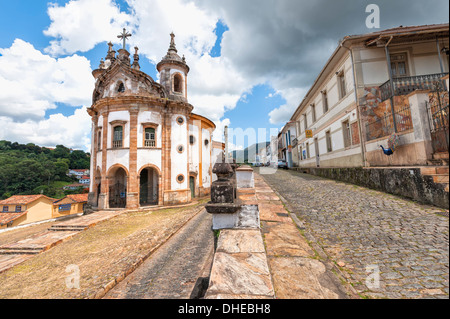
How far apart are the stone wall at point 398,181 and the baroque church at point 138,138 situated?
12.9 m

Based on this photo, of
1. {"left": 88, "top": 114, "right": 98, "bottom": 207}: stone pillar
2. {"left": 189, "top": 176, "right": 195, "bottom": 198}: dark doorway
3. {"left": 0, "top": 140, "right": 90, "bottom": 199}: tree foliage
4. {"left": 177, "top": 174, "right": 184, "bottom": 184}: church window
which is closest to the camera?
{"left": 177, "top": 174, "right": 184, "bottom": 184}: church window

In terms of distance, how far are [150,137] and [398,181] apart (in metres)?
16.4

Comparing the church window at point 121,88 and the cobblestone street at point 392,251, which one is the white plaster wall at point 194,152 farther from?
the cobblestone street at point 392,251

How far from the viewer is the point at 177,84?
64.6 ft

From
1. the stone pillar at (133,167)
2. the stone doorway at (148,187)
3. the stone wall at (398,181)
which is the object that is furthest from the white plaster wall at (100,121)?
the stone wall at (398,181)

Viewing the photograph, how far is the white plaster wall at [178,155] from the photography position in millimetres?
16938

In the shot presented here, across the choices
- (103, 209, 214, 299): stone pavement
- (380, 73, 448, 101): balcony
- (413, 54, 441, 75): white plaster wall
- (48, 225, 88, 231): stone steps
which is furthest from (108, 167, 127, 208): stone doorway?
(413, 54, 441, 75): white plaster wall

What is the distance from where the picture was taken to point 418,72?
955cm

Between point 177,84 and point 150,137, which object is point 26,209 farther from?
point 177,84

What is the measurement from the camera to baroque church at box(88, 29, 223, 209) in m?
15.7

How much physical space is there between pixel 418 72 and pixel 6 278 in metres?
19.5

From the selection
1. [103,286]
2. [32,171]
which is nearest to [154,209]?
[103,286]

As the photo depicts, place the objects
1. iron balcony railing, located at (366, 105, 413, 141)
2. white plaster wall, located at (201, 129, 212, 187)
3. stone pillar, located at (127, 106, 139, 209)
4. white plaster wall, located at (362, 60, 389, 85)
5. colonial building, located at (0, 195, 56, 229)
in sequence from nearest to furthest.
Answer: iron balcony railing, located at (366, 105, 413, 141) → white plaster wall, located at (362, 60, 389, 85) → stone pillar, located at (127, 106, 139, 209) → white plaster wall, located at (201, 129, 212, 187) → colonial building, located at (0, 195, 56, 229)

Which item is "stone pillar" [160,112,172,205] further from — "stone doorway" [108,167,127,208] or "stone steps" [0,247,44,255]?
"stone steps" [0,247,44,255]
